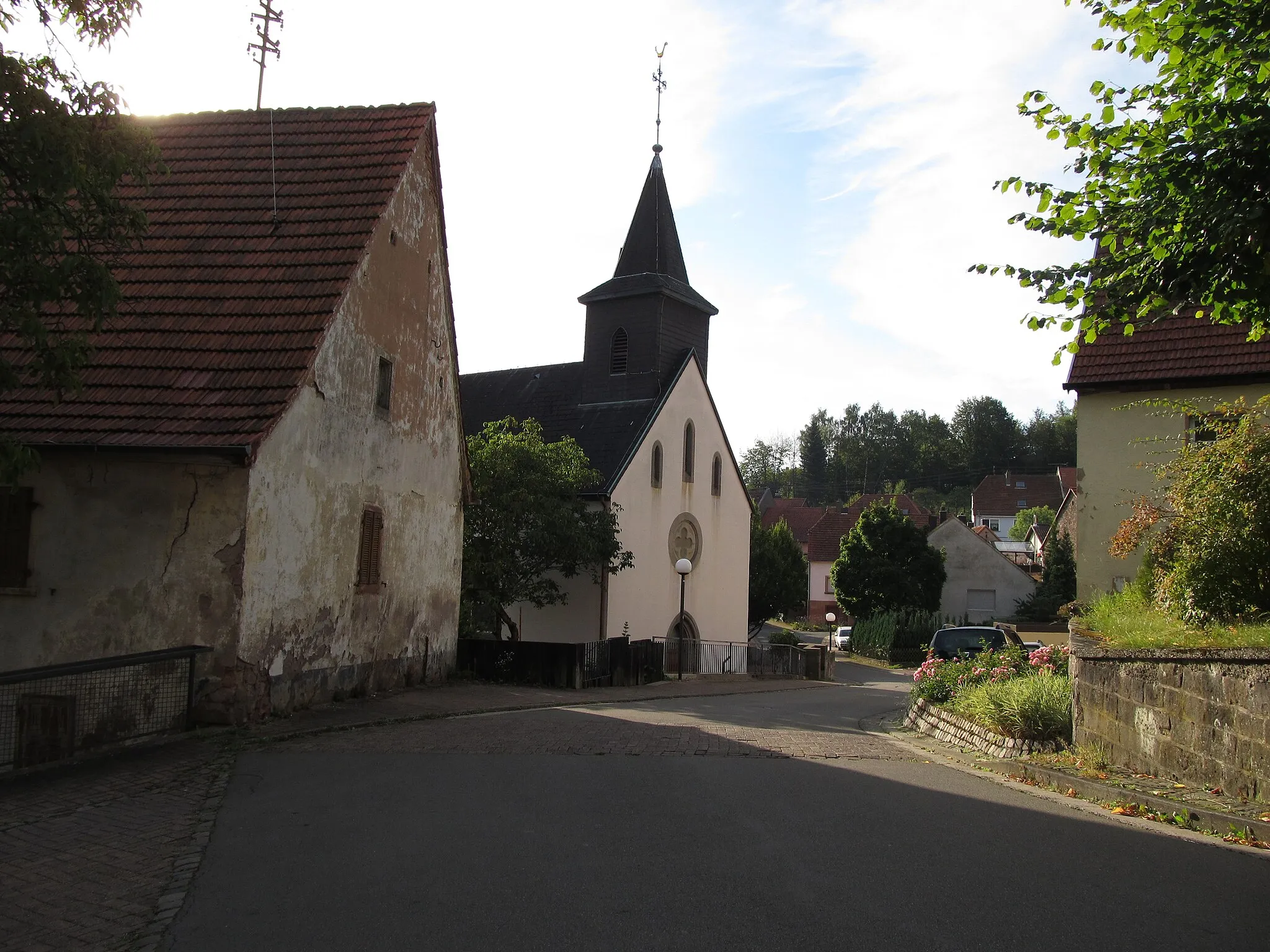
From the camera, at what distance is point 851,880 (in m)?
6.38

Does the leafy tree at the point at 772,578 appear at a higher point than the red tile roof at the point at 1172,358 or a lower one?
lower

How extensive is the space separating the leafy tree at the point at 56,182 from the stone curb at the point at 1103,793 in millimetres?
9215

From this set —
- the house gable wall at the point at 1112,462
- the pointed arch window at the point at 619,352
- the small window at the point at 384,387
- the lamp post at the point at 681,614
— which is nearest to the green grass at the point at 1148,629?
the house gable wall at the point at 1112,462

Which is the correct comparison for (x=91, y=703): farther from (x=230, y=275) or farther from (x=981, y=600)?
(x=981, y=600)

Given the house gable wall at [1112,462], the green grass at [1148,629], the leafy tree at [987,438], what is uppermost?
the leafy tree at [987,438]

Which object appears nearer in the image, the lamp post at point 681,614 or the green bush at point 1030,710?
the green bush at point 1030,710

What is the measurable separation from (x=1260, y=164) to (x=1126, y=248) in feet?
4.41

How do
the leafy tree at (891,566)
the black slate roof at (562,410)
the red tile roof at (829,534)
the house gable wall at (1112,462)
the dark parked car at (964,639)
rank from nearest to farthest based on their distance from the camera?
the house gable wall at (1112,462)
the dark parked car at (964,639)
the black slate roof at (562,410)
the leafy tree at (891,566)
the red tile roof at (829,534)

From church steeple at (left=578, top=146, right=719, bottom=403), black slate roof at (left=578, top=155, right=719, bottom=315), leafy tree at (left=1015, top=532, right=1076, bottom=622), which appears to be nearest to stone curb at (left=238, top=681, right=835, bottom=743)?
church steeple at (left=578, top=146, right=719, bottom=403)

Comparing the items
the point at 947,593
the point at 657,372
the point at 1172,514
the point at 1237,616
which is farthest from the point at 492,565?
the point at 947,593

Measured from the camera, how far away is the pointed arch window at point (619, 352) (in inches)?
1577

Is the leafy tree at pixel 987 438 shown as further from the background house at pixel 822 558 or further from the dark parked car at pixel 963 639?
the dark parked car at pixel 963 639

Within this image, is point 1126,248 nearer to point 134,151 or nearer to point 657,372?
point 134,151

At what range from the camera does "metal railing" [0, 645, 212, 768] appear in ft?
29.0
